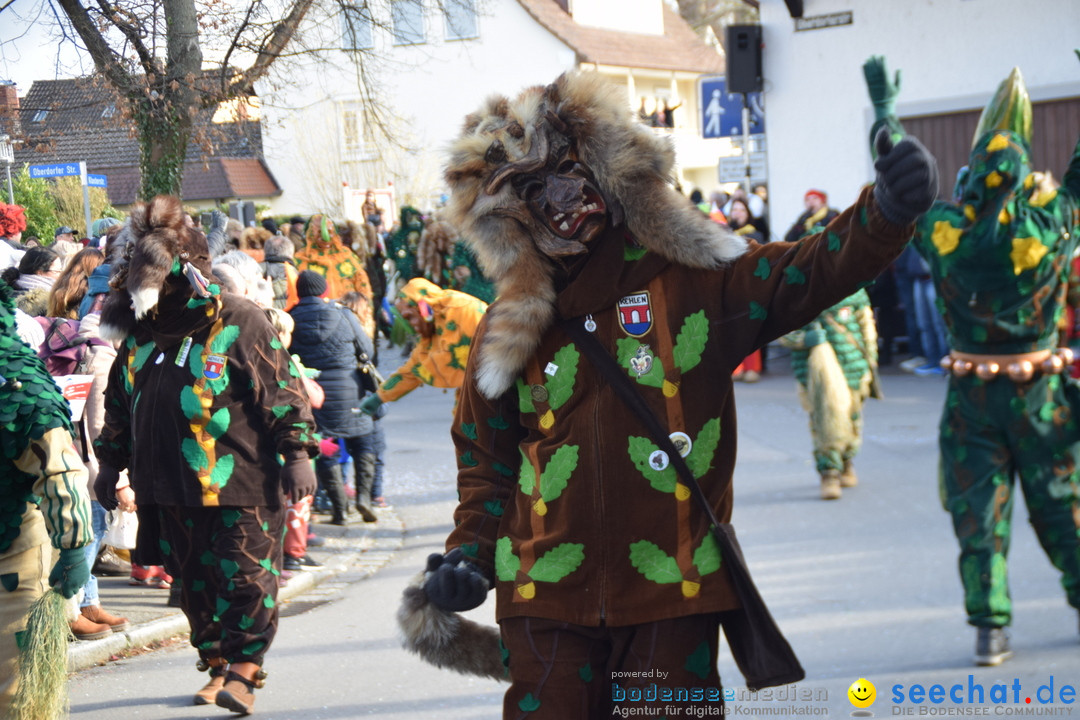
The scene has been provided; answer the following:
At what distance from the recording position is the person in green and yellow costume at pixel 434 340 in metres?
7.75

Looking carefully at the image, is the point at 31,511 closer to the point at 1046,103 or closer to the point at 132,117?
the point at 132,117

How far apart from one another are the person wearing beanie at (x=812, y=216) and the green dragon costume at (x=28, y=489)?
7.89 m

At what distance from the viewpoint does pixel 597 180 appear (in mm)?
3117

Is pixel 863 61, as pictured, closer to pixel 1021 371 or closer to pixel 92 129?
pixel 92 129

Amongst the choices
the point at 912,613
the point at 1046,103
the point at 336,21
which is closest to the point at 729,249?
the point at 912,613

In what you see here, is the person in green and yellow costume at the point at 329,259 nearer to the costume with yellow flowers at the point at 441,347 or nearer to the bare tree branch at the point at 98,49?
the bare tree branch at the point at 98,49

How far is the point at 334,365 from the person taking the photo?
8.64 metres

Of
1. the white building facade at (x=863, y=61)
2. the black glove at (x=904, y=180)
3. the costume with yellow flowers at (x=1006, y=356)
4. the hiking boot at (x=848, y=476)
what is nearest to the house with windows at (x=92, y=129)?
the white building facade at (x=863, y=61)

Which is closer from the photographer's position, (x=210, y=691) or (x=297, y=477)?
(x=297, y=477)

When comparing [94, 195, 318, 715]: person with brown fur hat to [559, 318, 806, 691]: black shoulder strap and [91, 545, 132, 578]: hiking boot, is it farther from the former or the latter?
[91, 545, 132, 578]: hiking boot

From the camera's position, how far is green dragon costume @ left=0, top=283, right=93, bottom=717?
3.81 m

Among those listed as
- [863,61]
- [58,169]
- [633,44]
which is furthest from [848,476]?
[633,44]

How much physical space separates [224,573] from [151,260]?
1306 mm

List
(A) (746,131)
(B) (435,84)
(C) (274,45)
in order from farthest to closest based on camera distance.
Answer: (B) (435,84) < (A) (746,131) < (C) (274,45)
